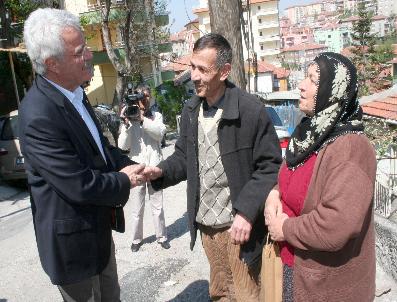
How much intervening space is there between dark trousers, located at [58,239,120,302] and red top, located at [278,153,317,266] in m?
1.05

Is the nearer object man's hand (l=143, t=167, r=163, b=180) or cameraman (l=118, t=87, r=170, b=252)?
man's hand (l=143, t=167, r=163, b=180)

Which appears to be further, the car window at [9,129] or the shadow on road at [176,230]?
the car window at [9,129]

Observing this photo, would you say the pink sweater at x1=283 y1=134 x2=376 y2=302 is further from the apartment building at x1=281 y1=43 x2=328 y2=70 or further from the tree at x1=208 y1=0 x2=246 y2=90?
the apartment building at x1=281 y1=43 x2=328 y2=70

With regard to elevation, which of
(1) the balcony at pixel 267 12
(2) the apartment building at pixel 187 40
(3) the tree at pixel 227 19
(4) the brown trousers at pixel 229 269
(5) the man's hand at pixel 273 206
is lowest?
(4) the brown trousers at pixel 229 269

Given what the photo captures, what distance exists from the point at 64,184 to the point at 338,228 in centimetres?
125

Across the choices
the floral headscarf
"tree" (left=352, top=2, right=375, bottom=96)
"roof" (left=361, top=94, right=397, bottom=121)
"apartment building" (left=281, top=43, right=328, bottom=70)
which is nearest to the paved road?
the floral headscarf

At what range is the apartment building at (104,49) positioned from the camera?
24.2 metres

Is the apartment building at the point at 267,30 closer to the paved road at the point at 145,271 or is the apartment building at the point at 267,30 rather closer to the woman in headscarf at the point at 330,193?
the paved road at the point at 145,271

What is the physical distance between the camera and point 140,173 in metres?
2.55

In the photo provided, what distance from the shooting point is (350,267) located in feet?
6.11

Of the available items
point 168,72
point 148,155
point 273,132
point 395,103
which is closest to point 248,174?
point 273,132

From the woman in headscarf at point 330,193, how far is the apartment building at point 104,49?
21.1m

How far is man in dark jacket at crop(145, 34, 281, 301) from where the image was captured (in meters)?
2.39

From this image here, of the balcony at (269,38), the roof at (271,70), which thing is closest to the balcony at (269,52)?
the balcony at (269,38)
